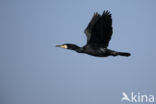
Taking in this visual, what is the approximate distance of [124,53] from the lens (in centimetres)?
1145

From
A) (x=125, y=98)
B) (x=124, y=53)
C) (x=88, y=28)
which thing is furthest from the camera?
(x=125, y=98)

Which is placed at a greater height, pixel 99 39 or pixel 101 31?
pixel 101 31

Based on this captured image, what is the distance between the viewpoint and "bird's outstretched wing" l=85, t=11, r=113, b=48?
1167cm

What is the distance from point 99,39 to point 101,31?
43 centimetres

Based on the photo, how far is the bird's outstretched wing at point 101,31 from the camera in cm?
1167

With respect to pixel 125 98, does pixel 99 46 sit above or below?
above

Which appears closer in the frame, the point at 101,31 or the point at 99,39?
the point at 101,31

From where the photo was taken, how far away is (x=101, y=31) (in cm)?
1178

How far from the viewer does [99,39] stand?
1198 centimetres

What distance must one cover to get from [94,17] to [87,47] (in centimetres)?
170

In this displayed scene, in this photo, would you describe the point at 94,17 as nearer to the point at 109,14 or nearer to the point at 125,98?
the point at 109,14

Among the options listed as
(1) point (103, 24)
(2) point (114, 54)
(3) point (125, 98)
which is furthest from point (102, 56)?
(3) point (125, 98)

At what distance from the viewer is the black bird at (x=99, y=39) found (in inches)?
458

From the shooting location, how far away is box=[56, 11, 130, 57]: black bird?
38.1 feet
